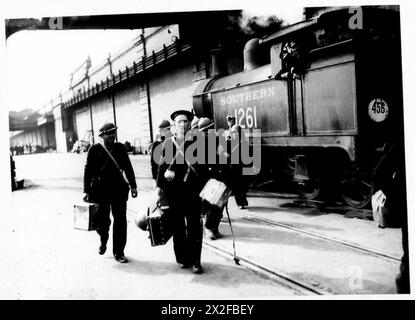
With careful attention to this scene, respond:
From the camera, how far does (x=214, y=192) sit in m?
3.89

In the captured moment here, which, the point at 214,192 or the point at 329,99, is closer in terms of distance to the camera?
the point at 214,192

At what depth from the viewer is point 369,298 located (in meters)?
3.37

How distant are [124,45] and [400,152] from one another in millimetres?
15403

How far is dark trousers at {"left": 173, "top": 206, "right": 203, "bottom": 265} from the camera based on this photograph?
381 cm

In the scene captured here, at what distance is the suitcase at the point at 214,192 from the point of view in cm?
385

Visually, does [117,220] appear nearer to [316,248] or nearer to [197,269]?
[197,269]

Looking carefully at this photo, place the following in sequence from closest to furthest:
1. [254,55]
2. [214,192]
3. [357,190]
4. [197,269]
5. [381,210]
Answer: [381,210] → [197,269] → [214,192] → [357,190] → [254,55]

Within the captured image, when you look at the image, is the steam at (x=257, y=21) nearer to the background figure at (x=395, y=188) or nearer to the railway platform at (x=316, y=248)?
the background figure at (x=395, y=188)

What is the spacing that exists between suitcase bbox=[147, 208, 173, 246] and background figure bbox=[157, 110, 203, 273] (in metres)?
0.13

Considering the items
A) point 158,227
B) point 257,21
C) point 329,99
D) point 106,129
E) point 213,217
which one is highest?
point 257,21

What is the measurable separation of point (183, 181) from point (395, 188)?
2077 mm

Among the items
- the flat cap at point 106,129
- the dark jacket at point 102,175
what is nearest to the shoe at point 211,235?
the dark jacket at point 102,175

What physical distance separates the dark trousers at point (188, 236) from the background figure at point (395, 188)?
5.99 feet

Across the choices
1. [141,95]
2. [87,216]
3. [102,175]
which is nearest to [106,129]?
[102,175]
